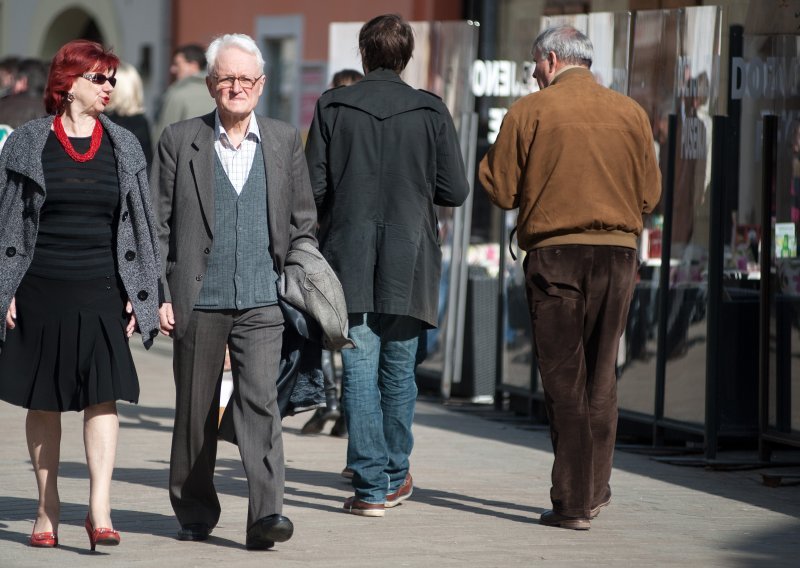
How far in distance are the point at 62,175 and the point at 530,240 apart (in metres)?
1.84

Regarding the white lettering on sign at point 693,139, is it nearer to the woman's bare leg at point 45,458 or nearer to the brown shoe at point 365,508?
the brown shoe at point 365,508

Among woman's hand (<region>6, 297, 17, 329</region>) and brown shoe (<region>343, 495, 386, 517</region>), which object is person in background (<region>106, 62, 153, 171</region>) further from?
woman's hand (<region>6, 297, 17, 329</region>)

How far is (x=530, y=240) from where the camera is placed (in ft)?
22.0

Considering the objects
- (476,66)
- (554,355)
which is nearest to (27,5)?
(476,66)

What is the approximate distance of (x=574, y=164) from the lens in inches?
258

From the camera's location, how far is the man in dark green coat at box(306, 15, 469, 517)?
678cm

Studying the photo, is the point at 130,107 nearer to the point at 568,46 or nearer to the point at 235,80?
the point at 568,46

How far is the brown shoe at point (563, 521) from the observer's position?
6652 mm

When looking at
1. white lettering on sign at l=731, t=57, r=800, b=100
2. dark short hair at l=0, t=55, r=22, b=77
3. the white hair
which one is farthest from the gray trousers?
dark short hair at l=0, t=55, r=22, b=77

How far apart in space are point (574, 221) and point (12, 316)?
2109mm

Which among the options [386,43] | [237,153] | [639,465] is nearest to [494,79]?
[639,465]

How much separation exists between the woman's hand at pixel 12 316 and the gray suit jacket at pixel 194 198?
51 cm

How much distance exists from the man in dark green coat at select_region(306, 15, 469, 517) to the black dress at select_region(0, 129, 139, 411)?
113cm

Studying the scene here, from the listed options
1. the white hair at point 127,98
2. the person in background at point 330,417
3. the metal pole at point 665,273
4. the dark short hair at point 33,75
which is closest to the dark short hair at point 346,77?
the person in background at point 330,417
